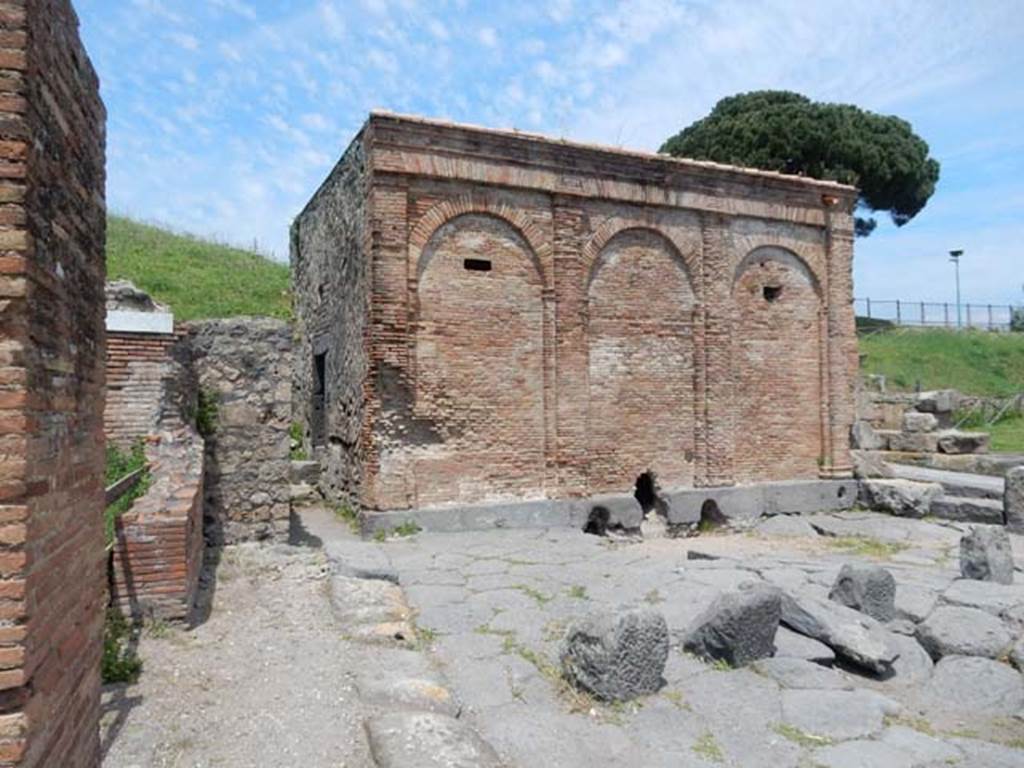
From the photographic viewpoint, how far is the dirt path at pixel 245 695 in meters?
3.75

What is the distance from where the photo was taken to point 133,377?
7.97m

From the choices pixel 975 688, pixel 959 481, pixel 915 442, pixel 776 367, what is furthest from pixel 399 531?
pixel 915 442

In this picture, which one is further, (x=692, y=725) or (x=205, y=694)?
(x=692, y=725)

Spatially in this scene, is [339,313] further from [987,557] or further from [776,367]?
[987,557]

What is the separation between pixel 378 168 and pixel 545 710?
7031mm

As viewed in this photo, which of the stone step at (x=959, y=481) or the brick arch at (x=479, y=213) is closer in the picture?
the brick arch at (x=479, y=213)

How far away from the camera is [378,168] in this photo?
956 centimetres

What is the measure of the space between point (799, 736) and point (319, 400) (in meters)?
9.76

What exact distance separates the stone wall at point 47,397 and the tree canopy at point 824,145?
98.3 feet

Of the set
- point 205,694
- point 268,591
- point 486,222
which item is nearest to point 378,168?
point 486,222

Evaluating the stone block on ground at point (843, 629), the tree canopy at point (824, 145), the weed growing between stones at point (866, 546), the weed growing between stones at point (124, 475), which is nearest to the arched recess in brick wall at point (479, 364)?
the weed growing between stones at point (124, 475)

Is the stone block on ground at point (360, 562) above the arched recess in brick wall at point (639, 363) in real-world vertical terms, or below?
below

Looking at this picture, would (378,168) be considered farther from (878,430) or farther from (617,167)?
(878,430)

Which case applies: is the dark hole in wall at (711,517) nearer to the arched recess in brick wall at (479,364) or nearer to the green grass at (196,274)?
the arched recess in brick wall at (479,364)
